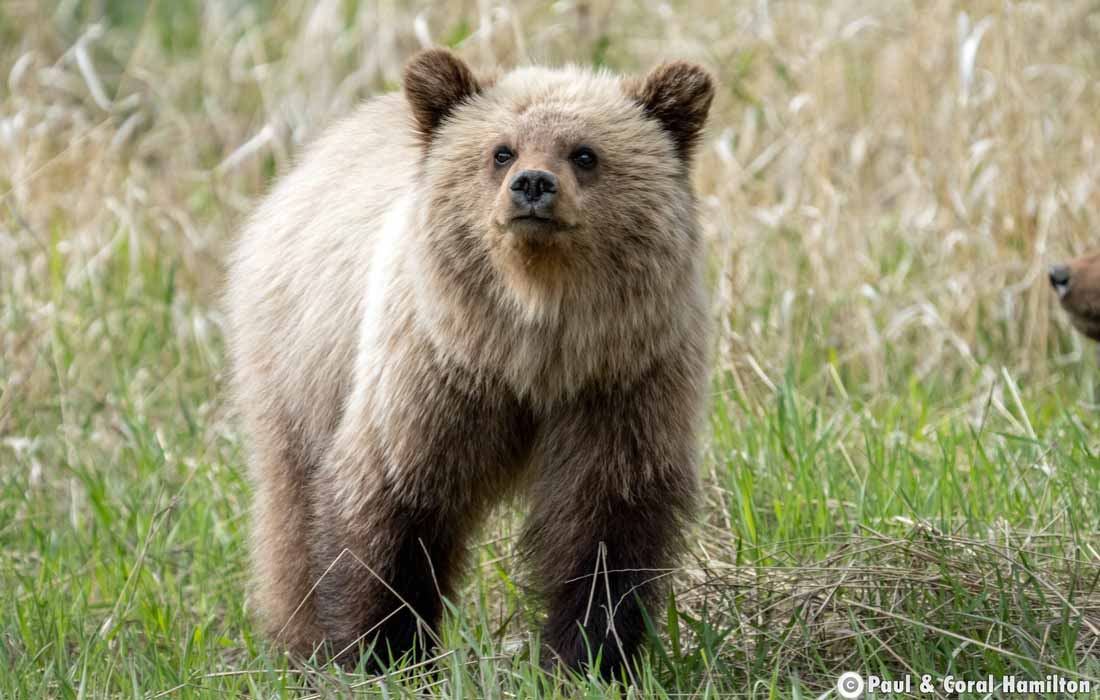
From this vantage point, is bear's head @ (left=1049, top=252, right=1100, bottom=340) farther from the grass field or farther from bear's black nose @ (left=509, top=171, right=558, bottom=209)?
bear's black nose @ (left=509, top=171, right=558, bottom=209)

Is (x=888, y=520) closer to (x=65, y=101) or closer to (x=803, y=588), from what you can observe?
(x=803, y=588)

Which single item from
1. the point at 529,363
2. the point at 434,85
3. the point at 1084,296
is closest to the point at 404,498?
the point at 529,363

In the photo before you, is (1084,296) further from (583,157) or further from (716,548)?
(583,157)

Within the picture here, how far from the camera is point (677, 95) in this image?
4457 mm

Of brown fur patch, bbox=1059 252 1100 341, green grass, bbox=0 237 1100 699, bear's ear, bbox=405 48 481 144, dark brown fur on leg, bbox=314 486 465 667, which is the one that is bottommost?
green grass, bbox=0 237 1100 699

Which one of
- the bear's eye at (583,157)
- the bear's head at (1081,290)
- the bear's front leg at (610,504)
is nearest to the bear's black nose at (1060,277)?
the bear's head at (1081,290)

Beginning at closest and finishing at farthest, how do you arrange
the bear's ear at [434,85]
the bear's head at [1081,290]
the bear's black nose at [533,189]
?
1. the bear's black nose at [533,189]
2. the bear's ear at [434,85]
3. the bear's head at [1081,290]

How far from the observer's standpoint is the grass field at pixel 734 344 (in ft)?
14.5

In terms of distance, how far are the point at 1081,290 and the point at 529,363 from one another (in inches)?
87.6

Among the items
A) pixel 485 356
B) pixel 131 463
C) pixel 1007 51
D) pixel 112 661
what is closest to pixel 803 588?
pixel 485 356

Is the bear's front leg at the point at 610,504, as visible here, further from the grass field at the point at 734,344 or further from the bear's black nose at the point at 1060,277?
the bear's black nose at the point at 1060,277

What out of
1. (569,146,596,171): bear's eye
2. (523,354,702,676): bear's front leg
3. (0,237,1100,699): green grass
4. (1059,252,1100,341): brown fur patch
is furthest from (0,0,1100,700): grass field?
(569,146,596,171): bear's eye

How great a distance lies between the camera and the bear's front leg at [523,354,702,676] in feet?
14.1

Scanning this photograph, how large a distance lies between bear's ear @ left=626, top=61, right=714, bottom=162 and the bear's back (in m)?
0.67
